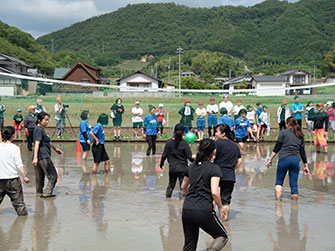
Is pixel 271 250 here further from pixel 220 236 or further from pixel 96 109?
pixel 96 109

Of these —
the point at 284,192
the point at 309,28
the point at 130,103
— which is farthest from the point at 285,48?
the point at 284,192

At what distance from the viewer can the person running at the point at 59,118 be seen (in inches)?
802

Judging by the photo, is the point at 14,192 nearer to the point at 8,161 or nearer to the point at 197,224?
the point at 8,161

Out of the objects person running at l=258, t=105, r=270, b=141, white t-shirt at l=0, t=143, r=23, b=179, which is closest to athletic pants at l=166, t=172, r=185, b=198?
white t-shirt at l=0, t=143, r=23, b=179

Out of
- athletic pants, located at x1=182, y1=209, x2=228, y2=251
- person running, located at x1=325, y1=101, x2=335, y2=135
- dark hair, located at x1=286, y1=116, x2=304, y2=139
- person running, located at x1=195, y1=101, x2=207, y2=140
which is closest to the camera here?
athletic pants, located at x1=182, y1=209, x2=228, y2=251

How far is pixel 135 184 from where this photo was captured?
10602mm

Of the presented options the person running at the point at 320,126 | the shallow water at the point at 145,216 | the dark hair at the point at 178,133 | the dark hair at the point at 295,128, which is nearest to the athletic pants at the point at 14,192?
the shallow water at the point at 145,216

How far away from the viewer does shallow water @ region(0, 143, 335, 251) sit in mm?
6246

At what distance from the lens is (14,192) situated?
743 centimetres

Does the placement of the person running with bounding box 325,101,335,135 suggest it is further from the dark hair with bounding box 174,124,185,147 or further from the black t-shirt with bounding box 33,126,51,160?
the black t-shirt with bounding box 33,126,51,160

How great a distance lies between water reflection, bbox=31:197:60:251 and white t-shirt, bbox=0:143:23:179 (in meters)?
0.88

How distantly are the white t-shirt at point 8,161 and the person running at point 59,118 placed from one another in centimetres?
1311

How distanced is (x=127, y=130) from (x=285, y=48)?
6407 inches

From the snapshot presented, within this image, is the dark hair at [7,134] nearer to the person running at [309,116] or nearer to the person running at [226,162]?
the person running at [226,162]
